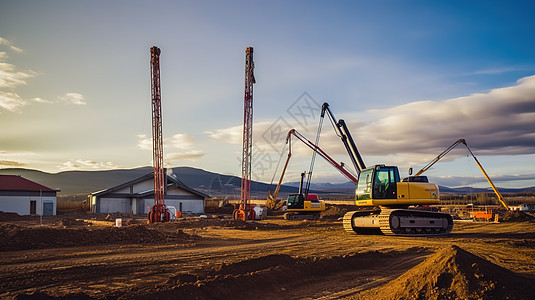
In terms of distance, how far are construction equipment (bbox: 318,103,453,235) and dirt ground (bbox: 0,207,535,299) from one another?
2.10 meters

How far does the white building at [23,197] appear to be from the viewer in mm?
43750

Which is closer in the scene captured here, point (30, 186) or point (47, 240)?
point (47, 240)

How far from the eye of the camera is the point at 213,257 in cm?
1423

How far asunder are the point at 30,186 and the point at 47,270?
132 feet

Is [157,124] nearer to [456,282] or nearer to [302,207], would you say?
[302,207]

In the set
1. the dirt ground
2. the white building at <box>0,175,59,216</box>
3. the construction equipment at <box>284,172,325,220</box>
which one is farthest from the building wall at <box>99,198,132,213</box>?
the dirt ground

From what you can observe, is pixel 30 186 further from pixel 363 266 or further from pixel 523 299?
pixel 523 299

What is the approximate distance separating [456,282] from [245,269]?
15.8ft

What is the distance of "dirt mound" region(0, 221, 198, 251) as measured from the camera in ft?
55.5

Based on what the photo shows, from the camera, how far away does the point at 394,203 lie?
69.5ft

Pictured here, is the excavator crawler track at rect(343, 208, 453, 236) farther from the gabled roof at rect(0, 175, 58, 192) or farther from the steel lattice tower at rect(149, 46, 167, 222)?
the gabled roof at rect(0, 175, 58, 192)

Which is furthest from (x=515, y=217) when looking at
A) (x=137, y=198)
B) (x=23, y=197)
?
(x=23, y=197)

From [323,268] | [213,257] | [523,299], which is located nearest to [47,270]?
[213,257]

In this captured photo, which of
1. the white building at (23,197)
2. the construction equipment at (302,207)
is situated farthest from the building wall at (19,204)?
the construction equipment at (302,207)
